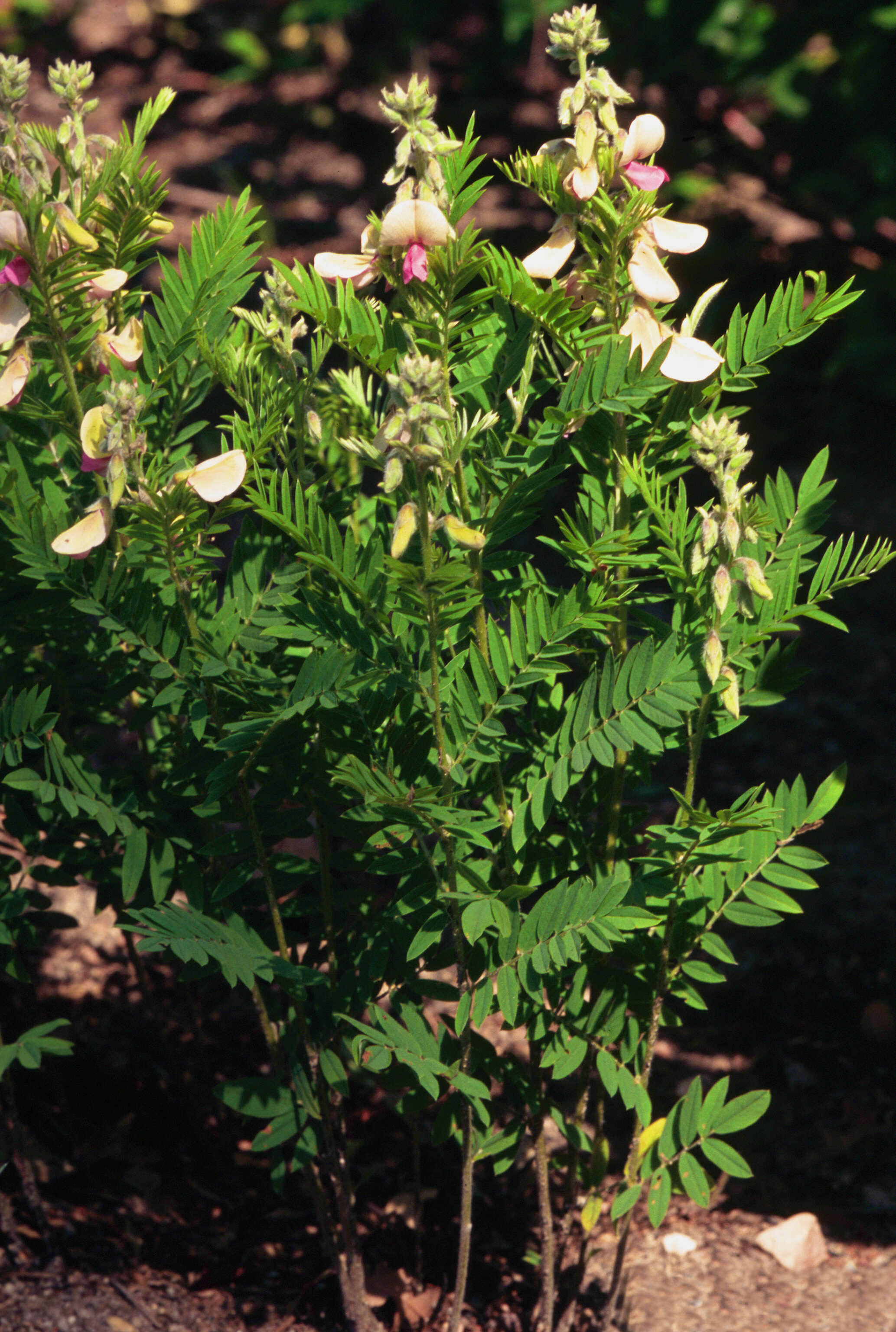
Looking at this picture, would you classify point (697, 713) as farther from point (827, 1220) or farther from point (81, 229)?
point (827, 1220)

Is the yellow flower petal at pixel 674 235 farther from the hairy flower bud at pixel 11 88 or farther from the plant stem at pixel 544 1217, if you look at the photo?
the plant stem at pixel 544 1217

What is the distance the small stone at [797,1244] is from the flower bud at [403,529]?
1502 millimetres

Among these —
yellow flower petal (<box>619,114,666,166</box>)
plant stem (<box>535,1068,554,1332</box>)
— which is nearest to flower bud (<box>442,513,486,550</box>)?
yellow flower petal (<box>619,114,666,166</box>)

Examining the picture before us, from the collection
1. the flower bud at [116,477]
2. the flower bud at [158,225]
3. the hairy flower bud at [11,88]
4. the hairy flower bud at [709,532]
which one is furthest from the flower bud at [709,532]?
the hairy flower bud at [11,88]

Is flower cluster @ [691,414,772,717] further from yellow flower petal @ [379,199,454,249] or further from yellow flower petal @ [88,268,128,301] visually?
yellow flower petal @ [88,268,128,301]

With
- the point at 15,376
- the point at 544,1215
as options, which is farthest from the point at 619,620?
the point at 544,1215

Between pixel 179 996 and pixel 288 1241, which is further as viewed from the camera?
pixel 179 996

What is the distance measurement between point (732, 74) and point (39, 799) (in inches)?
153

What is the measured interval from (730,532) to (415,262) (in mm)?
393

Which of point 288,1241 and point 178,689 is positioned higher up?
point 178,689

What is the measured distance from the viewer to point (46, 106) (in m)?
5.95

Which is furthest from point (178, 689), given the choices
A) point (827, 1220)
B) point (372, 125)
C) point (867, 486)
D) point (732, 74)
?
point (372, 125)

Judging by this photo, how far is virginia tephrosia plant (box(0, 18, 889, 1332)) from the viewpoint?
1193 millimetres

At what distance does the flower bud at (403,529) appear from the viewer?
41.6 inches
